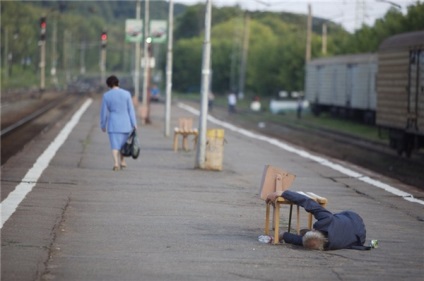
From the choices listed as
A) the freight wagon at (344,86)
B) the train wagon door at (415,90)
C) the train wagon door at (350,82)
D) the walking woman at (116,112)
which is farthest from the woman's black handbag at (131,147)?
the train wagon door at (350,82)

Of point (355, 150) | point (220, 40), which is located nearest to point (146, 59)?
point (355, 150)

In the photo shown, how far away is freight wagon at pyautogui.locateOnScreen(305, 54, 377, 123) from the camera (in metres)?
54.5

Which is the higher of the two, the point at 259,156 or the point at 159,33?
the point at 159,33

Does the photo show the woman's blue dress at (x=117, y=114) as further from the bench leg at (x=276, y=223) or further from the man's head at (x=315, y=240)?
the man's head at (x=315, y=240)

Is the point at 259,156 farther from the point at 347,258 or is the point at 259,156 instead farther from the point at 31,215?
the point at 347,258

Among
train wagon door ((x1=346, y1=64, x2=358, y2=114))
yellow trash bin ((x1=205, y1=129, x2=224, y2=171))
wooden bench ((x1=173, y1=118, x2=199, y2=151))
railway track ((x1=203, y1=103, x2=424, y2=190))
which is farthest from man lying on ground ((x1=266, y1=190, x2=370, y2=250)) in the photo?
train wagon door ((x1=346, y1=64, x2=358, y2=114))

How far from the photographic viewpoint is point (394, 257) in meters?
11.9

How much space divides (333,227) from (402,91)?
2162 cm

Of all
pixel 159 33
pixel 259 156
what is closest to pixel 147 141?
pixel 259 156

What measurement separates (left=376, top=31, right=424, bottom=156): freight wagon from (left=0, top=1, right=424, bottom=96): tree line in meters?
10.3

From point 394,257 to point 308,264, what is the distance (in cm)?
111

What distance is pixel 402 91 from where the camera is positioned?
3328 cm

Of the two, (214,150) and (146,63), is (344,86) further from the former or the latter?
(214,150)

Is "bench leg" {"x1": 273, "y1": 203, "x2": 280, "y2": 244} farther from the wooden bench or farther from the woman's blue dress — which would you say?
the wooden bench
